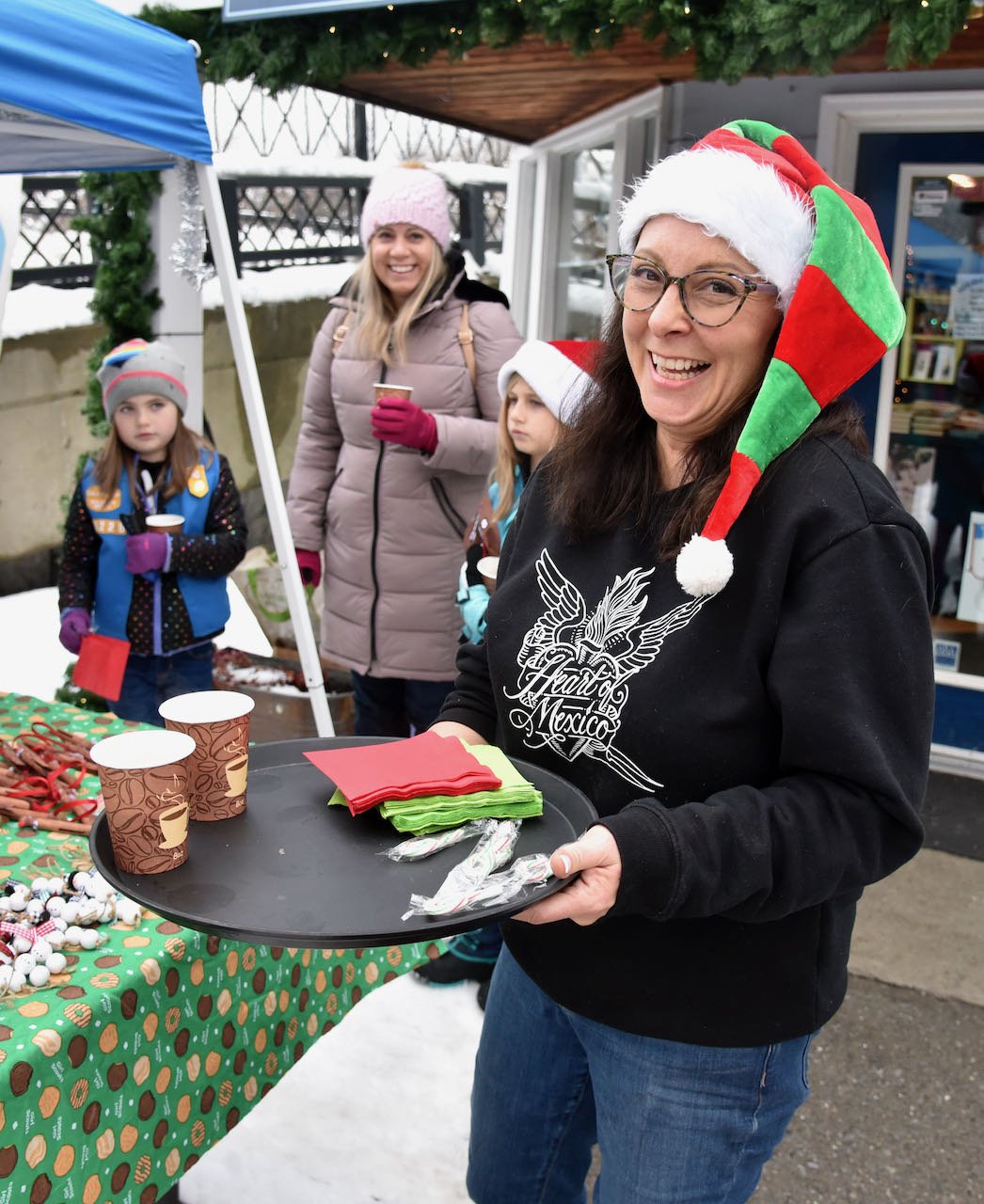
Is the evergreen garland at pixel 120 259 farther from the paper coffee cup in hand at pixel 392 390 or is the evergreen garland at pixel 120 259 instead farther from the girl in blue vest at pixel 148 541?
the paper coffee cup in hand at pixel 392 390

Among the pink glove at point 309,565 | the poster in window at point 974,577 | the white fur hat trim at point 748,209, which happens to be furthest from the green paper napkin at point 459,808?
the poster in window at point 974,577

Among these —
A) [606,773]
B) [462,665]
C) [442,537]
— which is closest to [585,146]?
[442,537]

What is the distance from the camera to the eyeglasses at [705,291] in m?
1.41

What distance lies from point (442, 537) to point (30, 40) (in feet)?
6.18

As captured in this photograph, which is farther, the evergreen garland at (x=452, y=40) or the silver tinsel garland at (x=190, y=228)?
the silver tinsel garland at (x=190, y=228)

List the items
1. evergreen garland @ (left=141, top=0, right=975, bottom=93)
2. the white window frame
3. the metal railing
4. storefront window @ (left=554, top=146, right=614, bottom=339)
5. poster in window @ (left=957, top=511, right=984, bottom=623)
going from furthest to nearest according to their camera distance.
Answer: the metal railing → the white window frame → storefront window @ (left=554, top=146, right=614, bottom=339) → poster in window @ (left=957, top=511, right=984, bottom=623) → evergreen garland @ (left=141, top=0, right=975, bottom=93)

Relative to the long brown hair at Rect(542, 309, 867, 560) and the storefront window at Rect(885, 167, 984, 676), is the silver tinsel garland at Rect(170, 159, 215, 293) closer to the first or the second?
the long brown hair at Rect(542, 309, 867, 560)

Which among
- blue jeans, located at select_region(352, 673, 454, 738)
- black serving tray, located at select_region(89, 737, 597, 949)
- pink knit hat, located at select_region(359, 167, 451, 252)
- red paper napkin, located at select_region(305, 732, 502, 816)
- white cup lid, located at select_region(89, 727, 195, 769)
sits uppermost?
pink knit hat, located at select_region(359, 167, 451, 252)

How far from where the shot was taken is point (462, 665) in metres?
1.95

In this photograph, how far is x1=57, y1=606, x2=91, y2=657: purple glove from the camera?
360 centimetres

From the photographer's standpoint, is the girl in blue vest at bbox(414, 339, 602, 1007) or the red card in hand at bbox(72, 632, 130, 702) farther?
the red card in hand at bbox(72, 632, 130, 702)

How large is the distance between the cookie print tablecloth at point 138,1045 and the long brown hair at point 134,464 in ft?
5.31

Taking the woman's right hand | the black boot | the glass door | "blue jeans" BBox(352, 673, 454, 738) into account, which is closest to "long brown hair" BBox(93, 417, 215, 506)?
"blue jeans" BBox(352, 673, 454, 738)

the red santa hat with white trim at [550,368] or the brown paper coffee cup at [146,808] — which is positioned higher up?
the red santa hat with white trim at [550,368]
